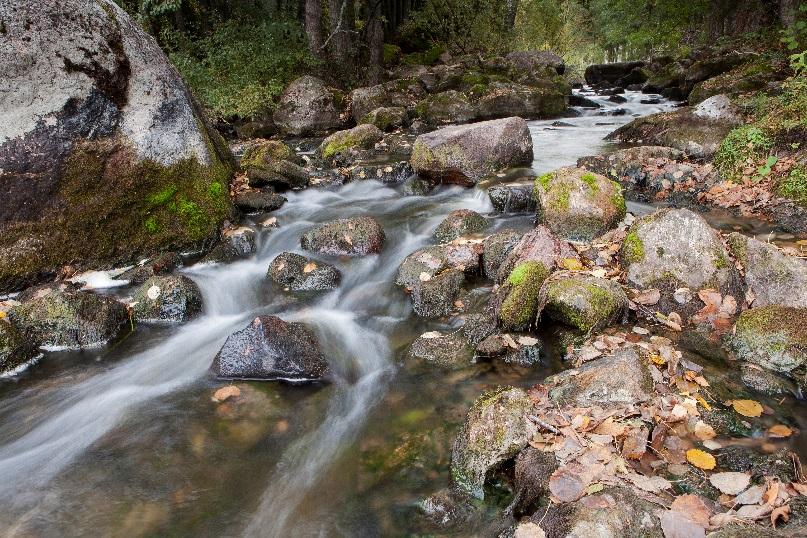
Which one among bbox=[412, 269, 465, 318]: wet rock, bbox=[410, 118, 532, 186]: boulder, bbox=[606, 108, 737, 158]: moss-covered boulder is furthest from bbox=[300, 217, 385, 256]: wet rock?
bbox=[606, 108, 737, 158]: moss-covered boulder

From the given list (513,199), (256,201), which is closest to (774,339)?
(513,199)

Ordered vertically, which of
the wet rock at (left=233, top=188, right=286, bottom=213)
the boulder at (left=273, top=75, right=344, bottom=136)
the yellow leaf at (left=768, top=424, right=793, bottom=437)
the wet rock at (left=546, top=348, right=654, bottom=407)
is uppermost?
the boulder at (left=273, top=75, right=344, bottom=136)

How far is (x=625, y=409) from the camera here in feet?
10.4

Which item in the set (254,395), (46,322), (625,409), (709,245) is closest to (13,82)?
(46,322)

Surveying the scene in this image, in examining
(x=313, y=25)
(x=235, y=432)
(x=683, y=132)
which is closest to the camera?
(x=235, y=432)

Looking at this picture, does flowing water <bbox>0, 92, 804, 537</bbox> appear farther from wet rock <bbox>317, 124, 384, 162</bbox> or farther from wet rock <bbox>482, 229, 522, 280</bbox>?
wet rock <bbox>317, 124, 384, 162</bbox>

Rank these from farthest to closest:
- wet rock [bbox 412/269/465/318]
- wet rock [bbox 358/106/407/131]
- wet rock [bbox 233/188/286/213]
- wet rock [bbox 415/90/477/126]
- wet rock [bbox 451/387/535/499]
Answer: wet rock [bbox 415/90/477/126] < wet rock [bbox 358/106/407/131] < wet rock [bbox 233/188/286/213] < wet rock [bbox 412/269/465/318] < wet rock [bbox 451/387/535/499]

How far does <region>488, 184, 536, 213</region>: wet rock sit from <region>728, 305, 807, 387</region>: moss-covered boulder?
373 centimetres

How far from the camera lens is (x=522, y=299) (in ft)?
14.5

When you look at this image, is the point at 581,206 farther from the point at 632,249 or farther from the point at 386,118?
the point at 386,118

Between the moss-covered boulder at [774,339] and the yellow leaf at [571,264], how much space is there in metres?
1.38

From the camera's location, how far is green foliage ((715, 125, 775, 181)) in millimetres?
7363

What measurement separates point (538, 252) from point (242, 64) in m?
14.3

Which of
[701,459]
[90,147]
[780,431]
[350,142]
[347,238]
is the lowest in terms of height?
[780,431]
